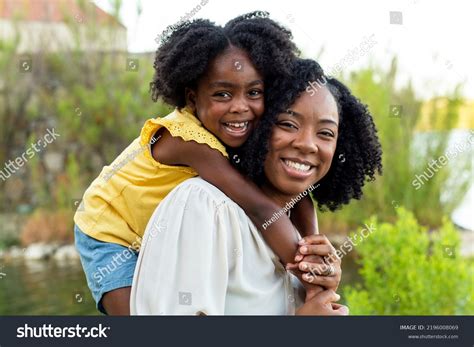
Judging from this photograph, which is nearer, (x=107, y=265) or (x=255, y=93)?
(x=255, y=93)

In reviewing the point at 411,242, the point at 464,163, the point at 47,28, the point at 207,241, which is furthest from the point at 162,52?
the point at 47,28

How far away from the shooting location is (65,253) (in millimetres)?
8500

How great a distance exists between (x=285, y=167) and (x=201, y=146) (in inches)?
11.1

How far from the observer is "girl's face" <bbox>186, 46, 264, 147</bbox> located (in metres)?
2.32

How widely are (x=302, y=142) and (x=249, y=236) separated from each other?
0.29m

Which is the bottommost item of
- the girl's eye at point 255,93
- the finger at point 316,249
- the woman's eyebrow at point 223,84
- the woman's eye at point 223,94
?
the finger at point 316,249

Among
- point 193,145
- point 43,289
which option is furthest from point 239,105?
point 43,289

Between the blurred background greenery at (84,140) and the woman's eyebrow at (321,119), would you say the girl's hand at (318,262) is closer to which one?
the woman's eyebrow at (321,119)

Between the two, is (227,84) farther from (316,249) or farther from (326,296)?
(326,296)

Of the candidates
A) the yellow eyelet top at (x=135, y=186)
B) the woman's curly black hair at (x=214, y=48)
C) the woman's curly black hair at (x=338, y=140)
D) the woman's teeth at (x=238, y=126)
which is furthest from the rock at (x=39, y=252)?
the woman's teeth at (x=238, y=126)

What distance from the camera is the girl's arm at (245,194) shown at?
7.15 ft

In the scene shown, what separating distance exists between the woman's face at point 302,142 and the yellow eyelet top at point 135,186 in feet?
0.67

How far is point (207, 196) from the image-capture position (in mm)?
2117

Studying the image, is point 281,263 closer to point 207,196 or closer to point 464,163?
point 207,196
